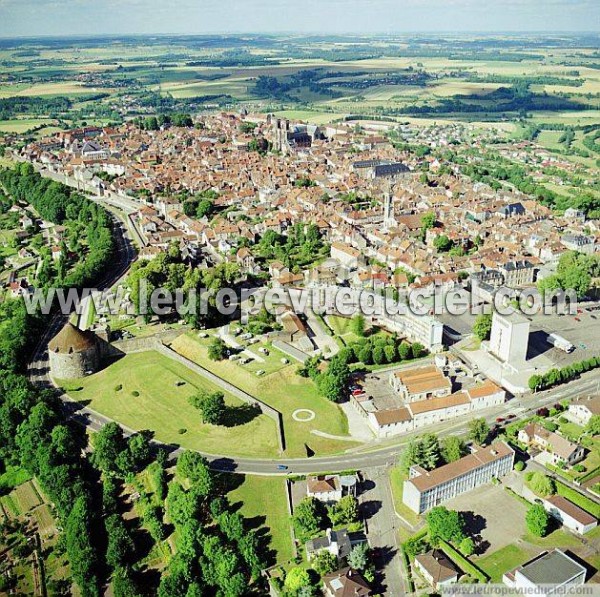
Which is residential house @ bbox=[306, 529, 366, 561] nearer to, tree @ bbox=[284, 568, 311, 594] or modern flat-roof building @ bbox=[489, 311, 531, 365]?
tree @ bbox=[284, 568, 311, 594]

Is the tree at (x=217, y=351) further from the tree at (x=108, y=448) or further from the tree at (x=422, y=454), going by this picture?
the tree at (x=422, y=454)

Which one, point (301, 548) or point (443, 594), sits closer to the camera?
point (443, 594)

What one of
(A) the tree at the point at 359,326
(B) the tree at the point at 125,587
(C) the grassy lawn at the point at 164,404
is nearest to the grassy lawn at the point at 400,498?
(C) the grassy lawn at the point at 164,404

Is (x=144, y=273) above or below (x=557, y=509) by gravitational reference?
above

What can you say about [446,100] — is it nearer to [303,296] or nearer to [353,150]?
[353,150]

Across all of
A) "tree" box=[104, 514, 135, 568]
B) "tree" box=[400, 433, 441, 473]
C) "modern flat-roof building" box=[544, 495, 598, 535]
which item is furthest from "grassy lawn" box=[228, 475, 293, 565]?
"modern flat-roof building" box=[544, 495, 598, 535]

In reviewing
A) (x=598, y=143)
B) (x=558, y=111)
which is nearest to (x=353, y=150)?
(x=598, y=143)
